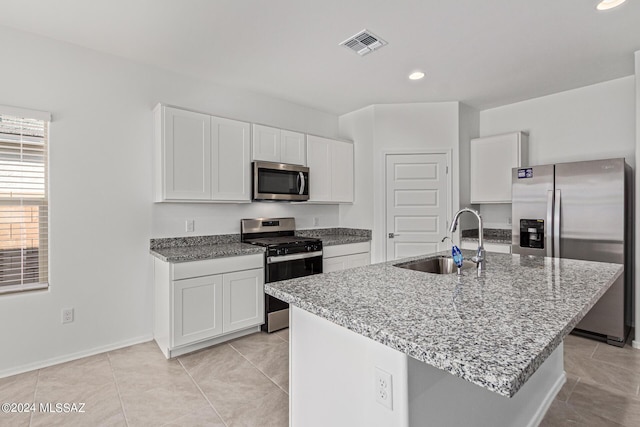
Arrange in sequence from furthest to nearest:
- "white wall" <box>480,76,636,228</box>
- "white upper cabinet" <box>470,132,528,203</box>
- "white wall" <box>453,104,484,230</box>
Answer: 1. "white wall" <box>453,104,484,230</box>
2. "white upper cabinet" <box>470,132,528,203</box>
3. "white wall" <box>480,76,636,228</box>

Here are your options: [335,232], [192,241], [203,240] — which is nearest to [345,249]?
[335,232]

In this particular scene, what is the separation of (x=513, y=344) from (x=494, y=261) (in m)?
1.38

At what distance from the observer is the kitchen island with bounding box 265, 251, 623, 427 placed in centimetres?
87

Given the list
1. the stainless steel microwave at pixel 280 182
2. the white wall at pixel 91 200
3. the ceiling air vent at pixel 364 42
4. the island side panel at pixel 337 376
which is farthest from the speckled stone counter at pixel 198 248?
the ceiling air vent at pixel 364 42

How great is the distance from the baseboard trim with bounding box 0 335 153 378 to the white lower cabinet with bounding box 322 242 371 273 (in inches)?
76.2

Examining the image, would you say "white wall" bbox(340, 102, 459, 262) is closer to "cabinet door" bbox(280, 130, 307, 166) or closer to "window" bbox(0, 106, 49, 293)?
"cabinet door" bbox(280, 130, 307, 166)

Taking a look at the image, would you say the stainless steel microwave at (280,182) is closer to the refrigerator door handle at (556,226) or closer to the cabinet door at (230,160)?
the cabinet door at (230,160)

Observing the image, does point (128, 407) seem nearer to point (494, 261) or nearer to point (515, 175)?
point (494, 261)

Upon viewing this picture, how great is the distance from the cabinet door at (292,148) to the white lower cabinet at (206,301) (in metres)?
1.22

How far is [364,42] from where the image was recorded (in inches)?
105

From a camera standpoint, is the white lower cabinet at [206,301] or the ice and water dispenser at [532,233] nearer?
the white lower cabinet at [206,301]

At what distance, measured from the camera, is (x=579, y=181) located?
3.13 meters

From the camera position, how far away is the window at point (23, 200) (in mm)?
2512

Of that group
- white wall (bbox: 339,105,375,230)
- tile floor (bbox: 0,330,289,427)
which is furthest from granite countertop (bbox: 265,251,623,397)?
white wall (bbox: 339,105,375,230)
